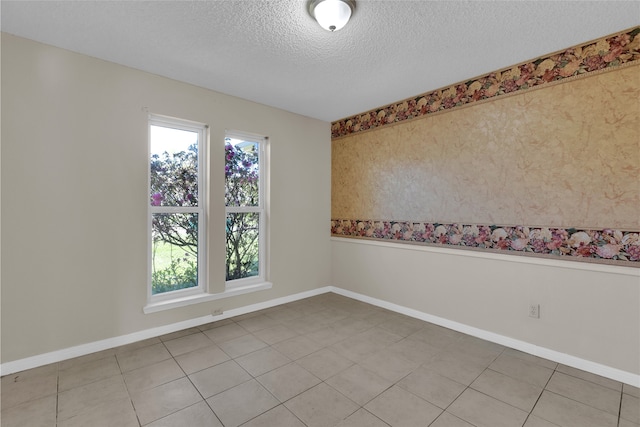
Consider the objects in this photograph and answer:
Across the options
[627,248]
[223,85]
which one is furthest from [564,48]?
[223,85]

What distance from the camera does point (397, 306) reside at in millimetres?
3578

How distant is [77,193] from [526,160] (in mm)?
3939

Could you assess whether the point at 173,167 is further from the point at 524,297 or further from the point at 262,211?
the point at 524,297

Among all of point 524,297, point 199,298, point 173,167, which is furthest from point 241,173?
point 524,297

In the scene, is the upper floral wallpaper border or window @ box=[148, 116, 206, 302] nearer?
the upper floral wallpaper border

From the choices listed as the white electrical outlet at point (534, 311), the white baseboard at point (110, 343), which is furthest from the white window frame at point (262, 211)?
the white electrical outlet at point (534, 311)

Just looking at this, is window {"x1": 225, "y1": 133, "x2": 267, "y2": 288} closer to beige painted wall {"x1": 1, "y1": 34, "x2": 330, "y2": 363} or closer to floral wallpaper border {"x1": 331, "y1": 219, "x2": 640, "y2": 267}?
beige painted wall {"x1": 1, "y1": 34, "x2": 330, "y2": 363}

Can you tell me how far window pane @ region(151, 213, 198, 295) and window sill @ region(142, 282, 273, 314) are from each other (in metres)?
0.15

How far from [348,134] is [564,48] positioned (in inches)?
96.8

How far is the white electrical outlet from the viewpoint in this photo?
2.53 metres

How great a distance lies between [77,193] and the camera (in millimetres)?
2484

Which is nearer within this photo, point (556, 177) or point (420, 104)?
point (556, 177)

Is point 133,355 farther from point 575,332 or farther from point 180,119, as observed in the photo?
point 575,332

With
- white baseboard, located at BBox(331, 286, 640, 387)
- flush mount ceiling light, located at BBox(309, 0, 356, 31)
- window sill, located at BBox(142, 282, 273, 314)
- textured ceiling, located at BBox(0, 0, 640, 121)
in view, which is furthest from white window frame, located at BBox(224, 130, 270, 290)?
flush mount ceiling light, located at BBox(309, 0, 356, 31)
